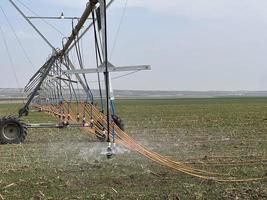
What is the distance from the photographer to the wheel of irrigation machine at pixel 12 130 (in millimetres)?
16391

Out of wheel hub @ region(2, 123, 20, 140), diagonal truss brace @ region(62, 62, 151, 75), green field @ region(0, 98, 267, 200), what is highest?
diagonal truss brace @ region(62, 62, 151, 75)

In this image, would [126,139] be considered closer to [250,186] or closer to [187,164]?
[187,164]

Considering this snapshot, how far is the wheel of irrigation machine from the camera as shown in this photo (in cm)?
1639

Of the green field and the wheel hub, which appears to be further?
the wheel hub

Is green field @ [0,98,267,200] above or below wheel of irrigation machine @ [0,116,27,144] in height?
below

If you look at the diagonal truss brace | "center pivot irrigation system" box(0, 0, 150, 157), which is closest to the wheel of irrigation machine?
"center pivot irrigation system" box(0, 0, 150, 157)

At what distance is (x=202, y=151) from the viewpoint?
45.9 ft

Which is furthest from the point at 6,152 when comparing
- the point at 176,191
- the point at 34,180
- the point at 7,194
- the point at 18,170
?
the point at 176,191

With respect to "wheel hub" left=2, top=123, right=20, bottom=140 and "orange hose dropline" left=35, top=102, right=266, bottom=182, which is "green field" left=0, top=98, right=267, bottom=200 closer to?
"orange hose dropline" left=35, top=102, right=266, bottom=182

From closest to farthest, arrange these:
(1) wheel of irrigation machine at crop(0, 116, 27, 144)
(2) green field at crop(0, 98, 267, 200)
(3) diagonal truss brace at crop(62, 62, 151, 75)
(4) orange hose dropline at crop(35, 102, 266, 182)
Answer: (2) green field at crop(0, 98, 267, 200)
(4) orange hose dropline at crop(35, 102, 266, 182)
(3) diagonal truss brace at crop(62, 62, 151, 75)
(1) wheel of irrigation machine at crop(0, 116, 27, 144)

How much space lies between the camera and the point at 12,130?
16562mm

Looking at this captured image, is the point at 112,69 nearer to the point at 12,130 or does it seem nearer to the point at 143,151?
the point at 143,151

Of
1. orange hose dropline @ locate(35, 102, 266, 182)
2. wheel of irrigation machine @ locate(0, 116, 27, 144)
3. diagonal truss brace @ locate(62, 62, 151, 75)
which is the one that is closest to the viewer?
orange hose dropline @ locate(35, 102, 266, 182)

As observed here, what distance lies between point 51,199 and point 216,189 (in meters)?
2.79
